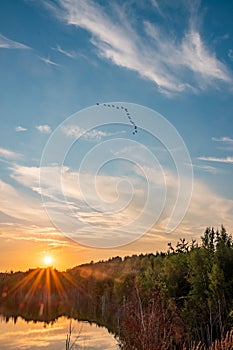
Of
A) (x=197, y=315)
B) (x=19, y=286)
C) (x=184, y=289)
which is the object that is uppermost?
(x=19, y=286)

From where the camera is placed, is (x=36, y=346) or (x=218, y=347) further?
(x=36, y=346)

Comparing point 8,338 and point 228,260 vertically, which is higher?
point 228,260

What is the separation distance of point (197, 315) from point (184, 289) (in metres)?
4.00

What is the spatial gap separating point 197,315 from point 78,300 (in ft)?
235

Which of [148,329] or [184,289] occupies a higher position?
[184,289]

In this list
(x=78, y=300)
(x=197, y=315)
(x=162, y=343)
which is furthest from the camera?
(x=78, y=300)

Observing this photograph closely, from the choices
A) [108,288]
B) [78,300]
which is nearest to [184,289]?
[108,288]

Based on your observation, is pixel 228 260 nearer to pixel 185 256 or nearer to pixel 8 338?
pixel 185 256

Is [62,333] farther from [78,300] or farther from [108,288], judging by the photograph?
[78,300]

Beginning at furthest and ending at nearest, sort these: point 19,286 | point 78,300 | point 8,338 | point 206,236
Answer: point 19,286 < point 78,300 < point 8,338 < point 206,236

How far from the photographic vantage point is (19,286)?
123 metres

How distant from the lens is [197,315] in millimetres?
23172

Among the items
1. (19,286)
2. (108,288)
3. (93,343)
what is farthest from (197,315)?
(19,286)

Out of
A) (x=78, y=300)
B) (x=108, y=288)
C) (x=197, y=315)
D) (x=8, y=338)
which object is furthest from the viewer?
(x=78, y=300)
